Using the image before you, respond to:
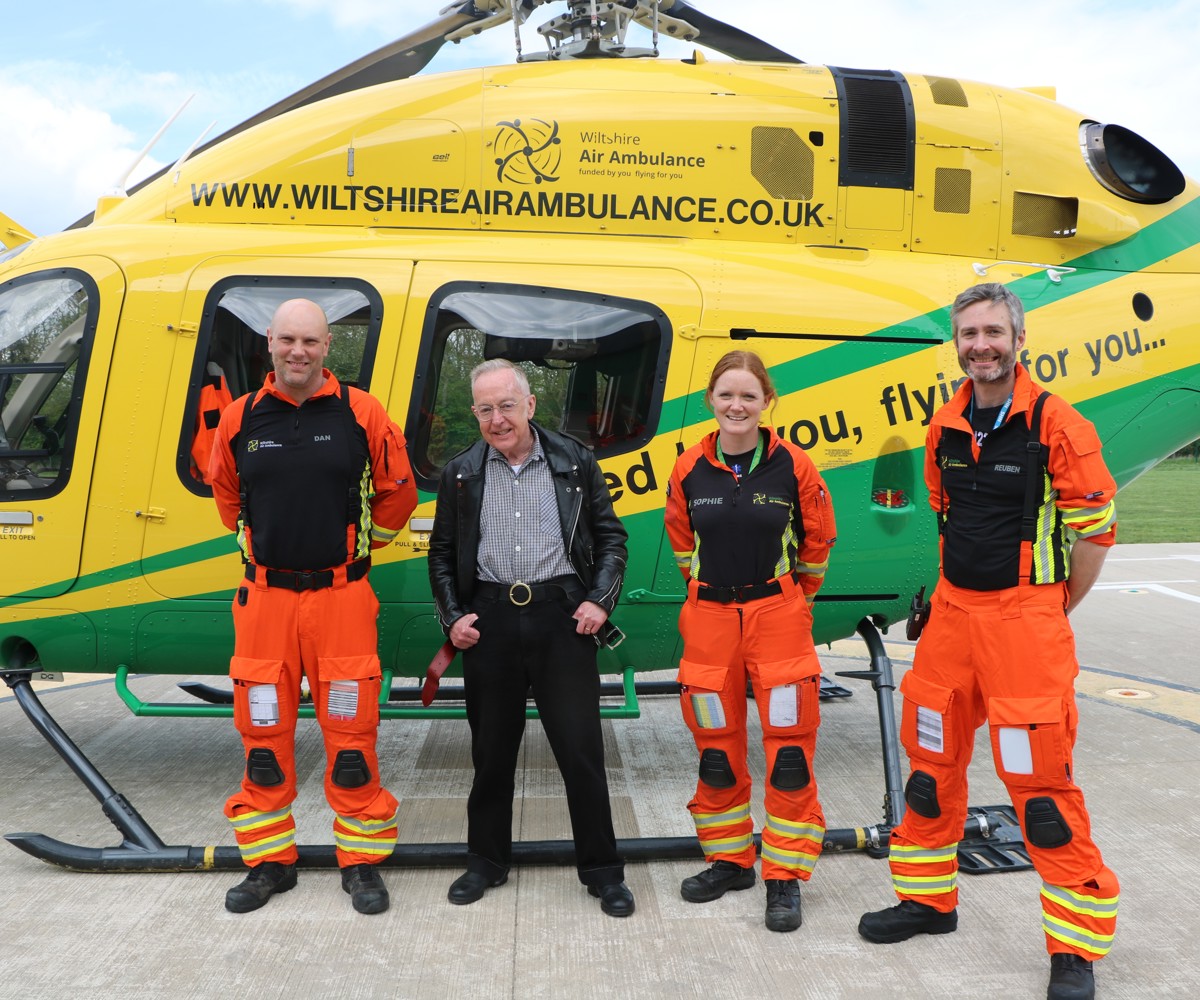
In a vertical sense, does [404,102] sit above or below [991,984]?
above

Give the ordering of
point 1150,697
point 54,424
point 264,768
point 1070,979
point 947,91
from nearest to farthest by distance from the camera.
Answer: point 1070,979, point 264,768, point 54,424, point 947,91, point 1150,697

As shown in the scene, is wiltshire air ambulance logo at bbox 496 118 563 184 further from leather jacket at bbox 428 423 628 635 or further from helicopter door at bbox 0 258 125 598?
helicopter door at bbox 0 258 125 598

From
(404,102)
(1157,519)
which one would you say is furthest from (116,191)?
(1157,519)

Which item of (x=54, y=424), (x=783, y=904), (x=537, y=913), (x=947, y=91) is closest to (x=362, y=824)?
(x=537, y=913)

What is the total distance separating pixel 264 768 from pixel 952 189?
3.71 meters

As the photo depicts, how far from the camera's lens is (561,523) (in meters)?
3.47

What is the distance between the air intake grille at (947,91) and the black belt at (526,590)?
285 centimetres

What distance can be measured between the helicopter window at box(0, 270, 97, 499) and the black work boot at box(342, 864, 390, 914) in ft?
6.41

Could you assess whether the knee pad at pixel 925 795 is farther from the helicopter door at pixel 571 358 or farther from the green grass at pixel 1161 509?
the green grass at pixel 1161 509

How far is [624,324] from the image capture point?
14.0 feet

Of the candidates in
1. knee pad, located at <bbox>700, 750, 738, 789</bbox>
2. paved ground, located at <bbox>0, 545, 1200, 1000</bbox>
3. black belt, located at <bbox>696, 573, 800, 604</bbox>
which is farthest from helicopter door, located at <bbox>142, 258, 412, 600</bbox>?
knee pad, located at <bbox>700, 750, 738, 789</bbox>

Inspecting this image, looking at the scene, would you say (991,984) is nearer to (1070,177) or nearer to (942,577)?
(942,577)

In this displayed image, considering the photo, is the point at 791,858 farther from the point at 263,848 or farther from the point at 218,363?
the point at 218,363

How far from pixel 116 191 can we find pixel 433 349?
190 centimetres
